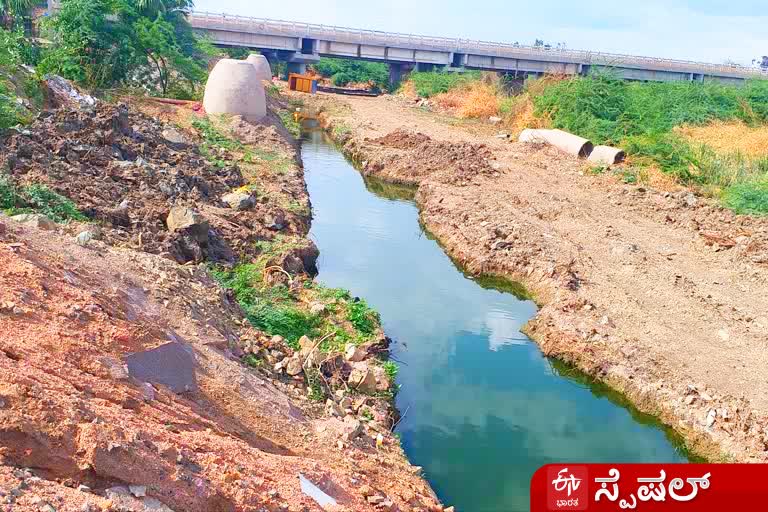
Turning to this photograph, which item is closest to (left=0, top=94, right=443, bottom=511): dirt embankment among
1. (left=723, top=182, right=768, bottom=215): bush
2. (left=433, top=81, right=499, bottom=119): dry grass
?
(left=723, top=182, right=768, bottom=215): bush

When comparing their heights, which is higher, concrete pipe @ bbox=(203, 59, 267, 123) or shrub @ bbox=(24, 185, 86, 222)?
concrete pipe @ bbox=(203, 59, 267, 123)

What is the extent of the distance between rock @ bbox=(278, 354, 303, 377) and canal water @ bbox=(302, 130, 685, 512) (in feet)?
4.41

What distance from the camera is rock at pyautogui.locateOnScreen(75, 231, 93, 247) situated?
7.46 m

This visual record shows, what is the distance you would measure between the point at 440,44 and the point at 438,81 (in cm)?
713

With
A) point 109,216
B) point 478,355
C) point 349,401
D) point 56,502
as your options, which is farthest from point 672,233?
point 56,502

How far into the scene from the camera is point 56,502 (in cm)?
359

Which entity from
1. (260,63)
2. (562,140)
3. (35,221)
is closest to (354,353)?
(35,221)

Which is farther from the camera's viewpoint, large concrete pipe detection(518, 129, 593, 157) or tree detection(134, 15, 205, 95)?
large concrete pipe detection(518, 129, 593, 157)

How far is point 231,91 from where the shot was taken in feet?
67.5

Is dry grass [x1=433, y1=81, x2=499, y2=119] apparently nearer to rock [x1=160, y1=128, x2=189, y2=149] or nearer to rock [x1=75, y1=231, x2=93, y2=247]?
rock [x1=160, y1=128, x2=189, y2=149]

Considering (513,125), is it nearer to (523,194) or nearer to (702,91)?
(702,91)

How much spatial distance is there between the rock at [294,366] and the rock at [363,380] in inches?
23.5

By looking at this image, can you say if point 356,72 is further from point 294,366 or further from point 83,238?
point 294,366

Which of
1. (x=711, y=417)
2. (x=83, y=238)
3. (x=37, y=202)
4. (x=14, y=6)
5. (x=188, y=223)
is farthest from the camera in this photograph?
(x=14, y=6)
